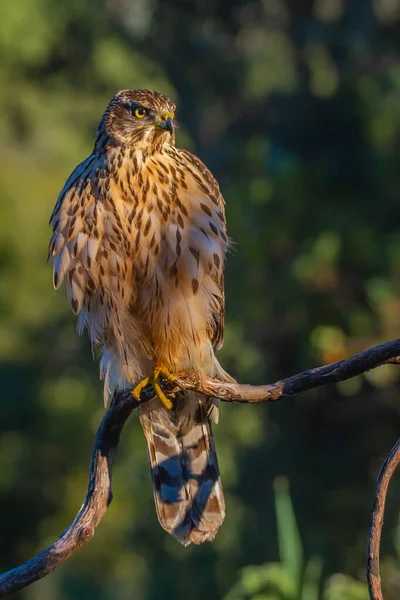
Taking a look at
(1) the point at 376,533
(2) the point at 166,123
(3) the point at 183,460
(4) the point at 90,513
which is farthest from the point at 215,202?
(1) the point at 376,533

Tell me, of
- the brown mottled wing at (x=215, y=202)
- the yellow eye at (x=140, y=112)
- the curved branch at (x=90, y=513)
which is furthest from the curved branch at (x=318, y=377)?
the yellow eye at (x=140, y=112)

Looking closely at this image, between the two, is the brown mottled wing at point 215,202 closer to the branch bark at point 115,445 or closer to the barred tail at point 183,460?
the barred tail at point 183,460

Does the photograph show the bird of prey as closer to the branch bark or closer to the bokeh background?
the branch bark

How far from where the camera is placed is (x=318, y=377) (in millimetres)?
2928

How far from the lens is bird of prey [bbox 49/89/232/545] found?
157 inches

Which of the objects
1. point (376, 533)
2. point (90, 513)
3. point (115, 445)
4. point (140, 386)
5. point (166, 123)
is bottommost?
point (376, 533)

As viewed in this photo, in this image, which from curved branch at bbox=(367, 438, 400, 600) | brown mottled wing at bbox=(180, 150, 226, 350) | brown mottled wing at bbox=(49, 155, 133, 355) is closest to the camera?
curved branch at bbox=(367, 438, 400, 600)

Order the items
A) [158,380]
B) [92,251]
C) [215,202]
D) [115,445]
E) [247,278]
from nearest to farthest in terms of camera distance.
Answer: [115,445]
[92,251]
[158,380]
[215,202]
[247,278]

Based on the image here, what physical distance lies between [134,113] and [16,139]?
44.8 ft

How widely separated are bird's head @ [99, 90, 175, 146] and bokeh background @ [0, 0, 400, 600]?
1.39 m

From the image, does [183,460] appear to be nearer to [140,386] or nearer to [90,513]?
[140,386]

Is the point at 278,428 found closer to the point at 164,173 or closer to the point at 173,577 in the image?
the point at 173,577

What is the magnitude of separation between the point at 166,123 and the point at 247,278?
5826 millimetres

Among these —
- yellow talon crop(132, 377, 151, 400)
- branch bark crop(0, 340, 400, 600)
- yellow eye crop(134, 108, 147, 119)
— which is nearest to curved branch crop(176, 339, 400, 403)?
branch bark crop(0, 340, 400, 600)
